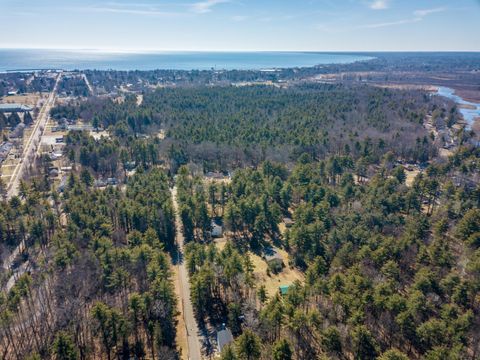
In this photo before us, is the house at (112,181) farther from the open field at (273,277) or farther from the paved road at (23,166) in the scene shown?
the open field at (273,277)

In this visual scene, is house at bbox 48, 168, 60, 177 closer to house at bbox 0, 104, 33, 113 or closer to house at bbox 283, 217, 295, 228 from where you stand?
house at bbox 283, 217, 295, 228

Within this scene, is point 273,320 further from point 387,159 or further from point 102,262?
point 387,159

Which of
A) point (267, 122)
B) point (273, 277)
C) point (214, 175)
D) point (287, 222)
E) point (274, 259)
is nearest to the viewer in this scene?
point (273, 277)

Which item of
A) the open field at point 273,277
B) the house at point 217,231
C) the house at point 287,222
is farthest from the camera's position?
the house at point 287,222

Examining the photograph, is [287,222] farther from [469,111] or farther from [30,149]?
[469,111]

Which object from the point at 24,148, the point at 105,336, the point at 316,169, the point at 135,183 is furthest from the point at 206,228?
the point at 24,148

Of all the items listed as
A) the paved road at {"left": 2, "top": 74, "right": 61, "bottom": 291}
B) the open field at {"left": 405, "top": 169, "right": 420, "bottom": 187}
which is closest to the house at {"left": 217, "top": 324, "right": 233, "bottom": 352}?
the paved road at {"left": 2, "top": 74, "right": 61, "bottom": 291}

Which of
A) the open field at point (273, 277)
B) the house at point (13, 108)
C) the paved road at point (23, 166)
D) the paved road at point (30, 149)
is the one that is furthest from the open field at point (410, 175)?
the house at point (13, 108)

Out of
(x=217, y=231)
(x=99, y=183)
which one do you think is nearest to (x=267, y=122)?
(x=99, y=183)
